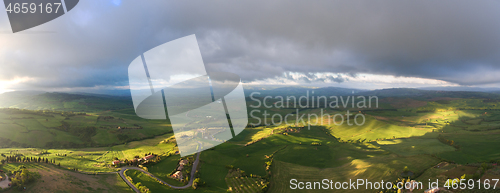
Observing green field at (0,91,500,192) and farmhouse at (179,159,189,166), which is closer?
green field at (0,91,500,192)

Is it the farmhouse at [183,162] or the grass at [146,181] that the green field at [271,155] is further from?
the farmhouse at [183,162]

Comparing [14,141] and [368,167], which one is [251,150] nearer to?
[368,167]

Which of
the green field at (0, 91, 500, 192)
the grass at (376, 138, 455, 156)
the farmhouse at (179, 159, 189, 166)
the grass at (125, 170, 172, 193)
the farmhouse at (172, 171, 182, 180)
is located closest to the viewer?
the grass at (125, 170, 172, 193)

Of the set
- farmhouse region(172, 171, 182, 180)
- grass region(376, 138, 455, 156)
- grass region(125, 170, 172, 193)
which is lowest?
farmhouse region(172, 171, 182, 180)

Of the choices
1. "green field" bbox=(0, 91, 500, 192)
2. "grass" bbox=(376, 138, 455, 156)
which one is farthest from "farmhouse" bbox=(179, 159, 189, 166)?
"grass" bbox=(376, 138, 455, 156)

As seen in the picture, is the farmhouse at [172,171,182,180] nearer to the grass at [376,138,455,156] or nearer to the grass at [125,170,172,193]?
the grass at [125,170,172,193]

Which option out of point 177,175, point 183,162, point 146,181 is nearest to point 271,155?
point 183,162

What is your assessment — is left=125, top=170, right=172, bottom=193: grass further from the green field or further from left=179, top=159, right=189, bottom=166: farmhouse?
left=179, top=159, right=189, bottom=166: farmhouse

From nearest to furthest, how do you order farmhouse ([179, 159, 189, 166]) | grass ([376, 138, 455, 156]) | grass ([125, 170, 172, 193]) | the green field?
grass ([125, 170, 172, 193]), the green field, farmhouse ([179, 159, 189, 166]), grass ([376, 138, 455, 156])

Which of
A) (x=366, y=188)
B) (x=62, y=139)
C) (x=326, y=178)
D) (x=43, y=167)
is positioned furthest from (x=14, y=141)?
(x=366, y=188)

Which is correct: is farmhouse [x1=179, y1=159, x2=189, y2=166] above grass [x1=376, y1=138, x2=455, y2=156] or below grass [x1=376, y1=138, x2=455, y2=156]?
below

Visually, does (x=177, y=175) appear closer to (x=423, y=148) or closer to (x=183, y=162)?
(x=183, y=162)

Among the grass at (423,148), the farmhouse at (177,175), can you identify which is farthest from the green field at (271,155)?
the farmhouse at (177,175)
